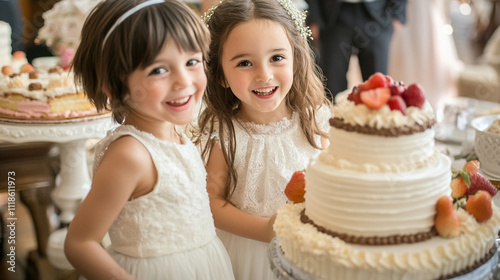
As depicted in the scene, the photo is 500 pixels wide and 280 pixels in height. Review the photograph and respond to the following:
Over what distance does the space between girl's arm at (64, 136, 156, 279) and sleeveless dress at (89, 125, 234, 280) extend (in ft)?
0.29

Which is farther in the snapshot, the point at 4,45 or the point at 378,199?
the point at 4,45

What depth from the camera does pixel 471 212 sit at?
1.54m

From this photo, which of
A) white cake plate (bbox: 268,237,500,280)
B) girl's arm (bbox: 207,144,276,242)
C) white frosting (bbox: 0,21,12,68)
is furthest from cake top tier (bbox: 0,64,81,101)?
white cake plate (bbox: 268,237,500,280)

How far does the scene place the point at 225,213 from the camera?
214cm

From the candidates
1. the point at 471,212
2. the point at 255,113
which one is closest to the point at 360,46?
the point at 255,113

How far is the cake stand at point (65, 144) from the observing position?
308cm

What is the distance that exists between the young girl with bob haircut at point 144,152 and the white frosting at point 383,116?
0.52 m

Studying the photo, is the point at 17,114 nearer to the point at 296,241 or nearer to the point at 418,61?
the point at 296,241

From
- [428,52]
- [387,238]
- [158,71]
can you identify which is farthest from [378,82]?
[428,52]

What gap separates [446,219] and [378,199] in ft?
0.66

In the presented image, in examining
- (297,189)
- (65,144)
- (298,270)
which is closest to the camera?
(298,270)

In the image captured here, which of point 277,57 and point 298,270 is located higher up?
point 277,57

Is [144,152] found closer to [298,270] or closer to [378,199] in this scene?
[298,270]

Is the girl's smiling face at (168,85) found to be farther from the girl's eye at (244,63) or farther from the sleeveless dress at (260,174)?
the sleeveless dress at (260,174)
